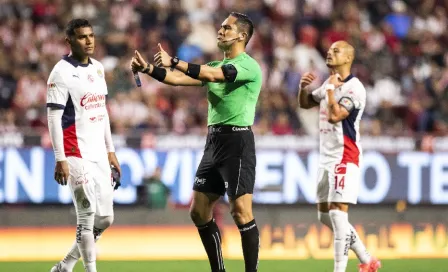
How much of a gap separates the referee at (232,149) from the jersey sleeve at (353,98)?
110 cm

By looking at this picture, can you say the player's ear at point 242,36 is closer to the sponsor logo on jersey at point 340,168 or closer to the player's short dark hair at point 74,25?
the player's short dark hair at point 74,25

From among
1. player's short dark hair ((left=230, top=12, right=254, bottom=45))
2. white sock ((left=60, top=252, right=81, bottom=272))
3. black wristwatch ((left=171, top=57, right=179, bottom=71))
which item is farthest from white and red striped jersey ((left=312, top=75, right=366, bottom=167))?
white sock ((left=60, top=252, right=81, bottom=272))

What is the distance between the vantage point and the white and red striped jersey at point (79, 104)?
343 inches

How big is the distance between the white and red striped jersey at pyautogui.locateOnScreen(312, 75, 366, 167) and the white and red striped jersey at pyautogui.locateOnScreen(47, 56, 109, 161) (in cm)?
232

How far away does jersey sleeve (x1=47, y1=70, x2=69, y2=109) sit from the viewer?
340 inches

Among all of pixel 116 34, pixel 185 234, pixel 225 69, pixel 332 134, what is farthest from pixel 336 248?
pixel 116 34

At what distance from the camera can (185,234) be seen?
14.7m

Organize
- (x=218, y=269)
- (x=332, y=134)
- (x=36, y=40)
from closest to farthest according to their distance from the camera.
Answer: (x=218, y=269) < (x=332, y=134) < (x=36, y=40)

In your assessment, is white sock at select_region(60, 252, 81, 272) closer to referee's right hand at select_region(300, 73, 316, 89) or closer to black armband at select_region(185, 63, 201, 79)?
black armband at select_region(185, 63, 201, 79)

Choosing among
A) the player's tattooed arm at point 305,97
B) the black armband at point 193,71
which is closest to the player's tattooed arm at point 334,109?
the player's tattooed arm at point 305,97

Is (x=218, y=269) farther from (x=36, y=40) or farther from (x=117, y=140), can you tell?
(x=36, y=40)

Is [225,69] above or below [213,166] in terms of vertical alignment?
above

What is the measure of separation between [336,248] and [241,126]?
1617 mm

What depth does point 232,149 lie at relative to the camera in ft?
29.0
